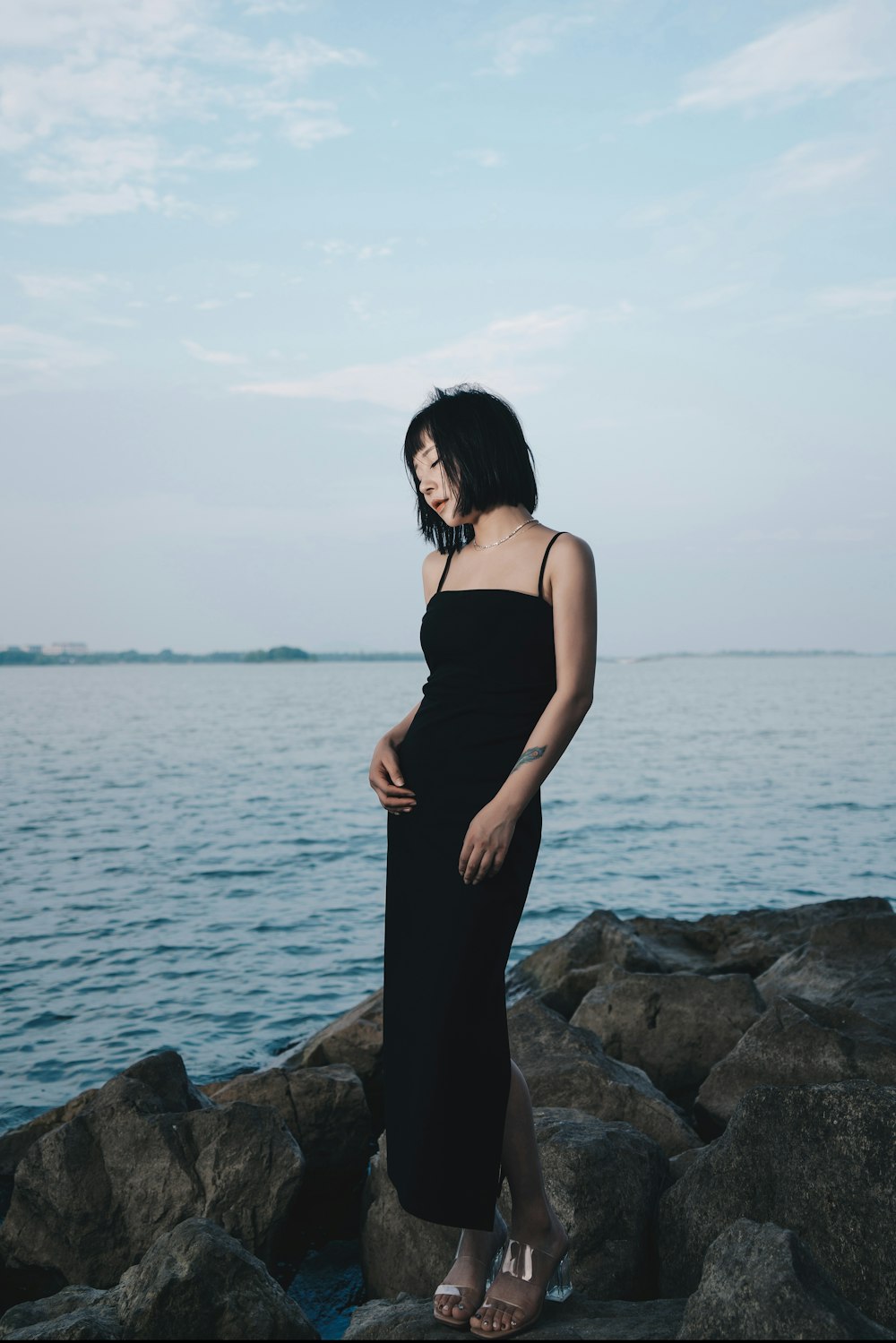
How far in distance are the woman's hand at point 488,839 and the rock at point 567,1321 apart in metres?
1.26

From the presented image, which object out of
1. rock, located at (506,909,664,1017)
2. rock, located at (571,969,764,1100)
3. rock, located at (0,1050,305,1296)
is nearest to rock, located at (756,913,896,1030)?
rock, located at (571,969,764,1100)

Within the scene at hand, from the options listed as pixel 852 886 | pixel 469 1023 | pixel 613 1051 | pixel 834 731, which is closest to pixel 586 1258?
pixel 469 1023

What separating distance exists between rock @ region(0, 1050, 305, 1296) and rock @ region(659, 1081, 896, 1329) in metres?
1.87

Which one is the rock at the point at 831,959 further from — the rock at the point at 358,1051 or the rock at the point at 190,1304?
the rock at the point at 190,1304

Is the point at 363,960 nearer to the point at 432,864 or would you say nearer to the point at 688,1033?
the point at 688,1033

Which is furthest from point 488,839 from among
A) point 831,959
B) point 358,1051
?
point 831,959

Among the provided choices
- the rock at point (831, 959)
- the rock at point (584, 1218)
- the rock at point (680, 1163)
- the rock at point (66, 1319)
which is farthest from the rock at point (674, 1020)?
the rock at point (66, 1319)

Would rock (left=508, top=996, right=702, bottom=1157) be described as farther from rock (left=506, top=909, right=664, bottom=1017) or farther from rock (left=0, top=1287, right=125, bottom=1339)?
rock (left=506, top=909, right=664, bottom=1017)

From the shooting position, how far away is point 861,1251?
10.4 feet

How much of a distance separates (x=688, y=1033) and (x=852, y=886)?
1148cm

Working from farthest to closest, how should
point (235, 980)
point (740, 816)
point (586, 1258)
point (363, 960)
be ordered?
point (740, 816), point (363, 960), point (235, 980), point (586, 1258)

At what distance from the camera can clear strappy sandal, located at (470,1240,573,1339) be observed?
9.46 ft

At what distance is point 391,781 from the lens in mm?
3240

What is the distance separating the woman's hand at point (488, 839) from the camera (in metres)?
2.86
